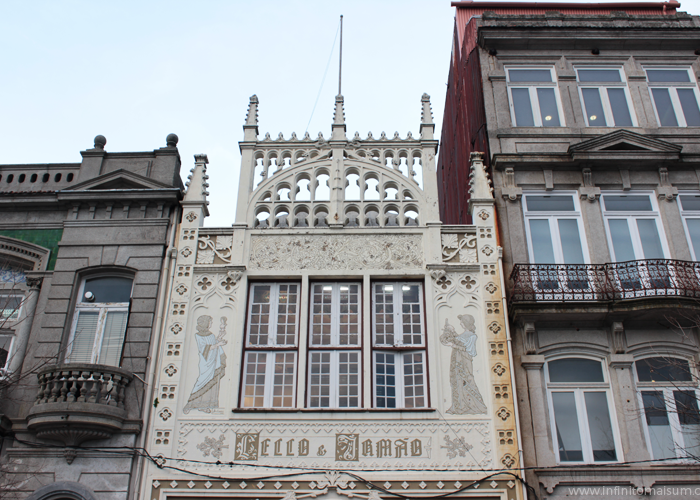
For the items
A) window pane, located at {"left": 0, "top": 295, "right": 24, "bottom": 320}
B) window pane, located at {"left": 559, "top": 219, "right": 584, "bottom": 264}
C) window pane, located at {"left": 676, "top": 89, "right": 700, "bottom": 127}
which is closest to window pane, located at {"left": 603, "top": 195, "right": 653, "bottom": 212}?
window pane, located at {"left": 559, "top": 219, "right": 584, "bottom": 264}

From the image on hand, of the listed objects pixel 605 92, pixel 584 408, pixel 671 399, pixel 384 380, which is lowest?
pixel 584 408

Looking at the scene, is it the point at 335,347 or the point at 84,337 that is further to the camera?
the point at 84,337

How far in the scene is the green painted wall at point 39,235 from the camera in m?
16.8

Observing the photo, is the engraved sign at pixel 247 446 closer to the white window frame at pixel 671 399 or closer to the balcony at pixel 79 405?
the balcony at pixel 79 405

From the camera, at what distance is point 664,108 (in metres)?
18.9

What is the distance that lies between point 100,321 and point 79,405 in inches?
107

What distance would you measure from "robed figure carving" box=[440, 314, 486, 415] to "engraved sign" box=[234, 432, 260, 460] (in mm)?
4279

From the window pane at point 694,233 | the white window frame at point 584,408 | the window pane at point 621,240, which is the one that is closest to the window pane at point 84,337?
the white window frame at point 584,408

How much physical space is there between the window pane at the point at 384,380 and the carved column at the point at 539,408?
3.01m

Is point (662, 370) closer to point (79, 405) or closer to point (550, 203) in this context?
point (550, 203)

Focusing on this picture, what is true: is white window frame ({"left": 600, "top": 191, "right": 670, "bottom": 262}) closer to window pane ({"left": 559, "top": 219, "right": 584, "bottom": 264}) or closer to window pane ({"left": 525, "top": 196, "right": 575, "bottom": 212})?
window pane ({"left": 559, "top": 219, "right": 584, "bottom": 264})

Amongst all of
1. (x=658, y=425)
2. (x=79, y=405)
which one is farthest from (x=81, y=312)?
(x=658, y=425)

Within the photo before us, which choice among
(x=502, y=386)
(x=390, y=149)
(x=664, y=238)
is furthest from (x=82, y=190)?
(x=664, y=238)

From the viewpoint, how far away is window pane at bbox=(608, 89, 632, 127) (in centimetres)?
1864
